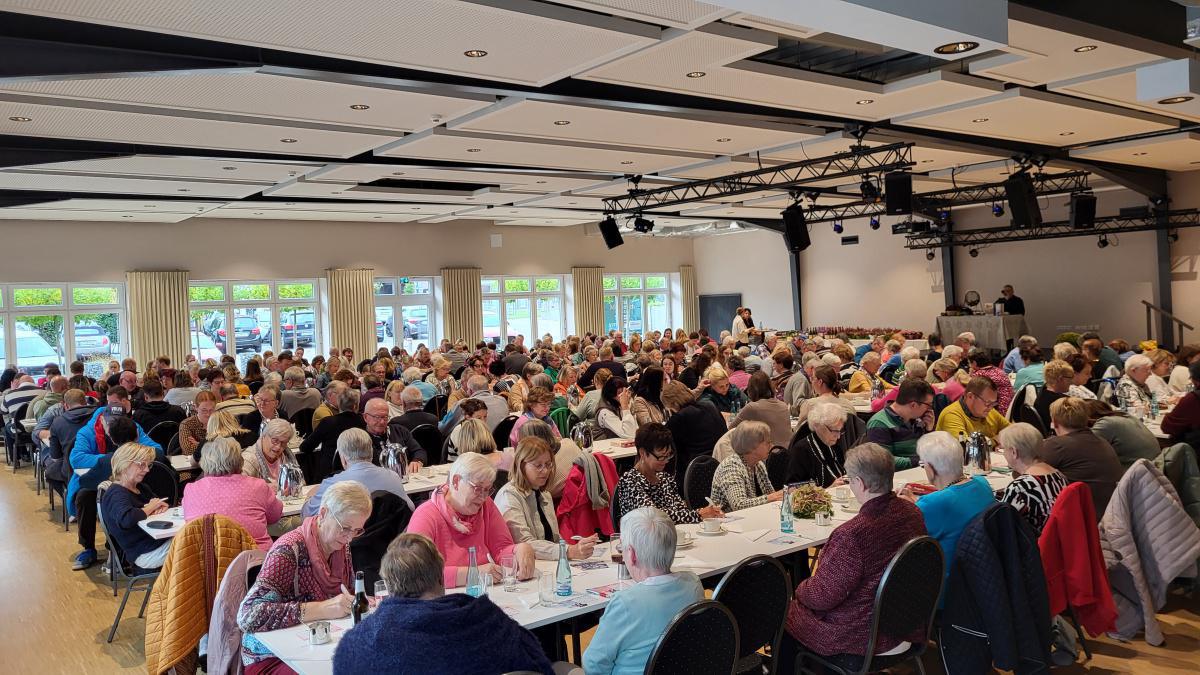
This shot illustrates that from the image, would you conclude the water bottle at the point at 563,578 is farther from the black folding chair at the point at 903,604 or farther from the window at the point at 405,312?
the window at the point at 405,312

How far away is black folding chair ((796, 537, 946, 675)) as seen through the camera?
3350 mm

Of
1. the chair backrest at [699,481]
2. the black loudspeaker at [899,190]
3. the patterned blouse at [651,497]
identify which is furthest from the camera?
the black loudspeaker at [899,190]

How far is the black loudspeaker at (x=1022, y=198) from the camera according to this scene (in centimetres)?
1167

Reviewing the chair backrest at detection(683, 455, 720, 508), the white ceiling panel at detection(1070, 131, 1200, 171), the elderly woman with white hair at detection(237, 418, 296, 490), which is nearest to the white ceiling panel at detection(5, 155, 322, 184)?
the elderly woman with white hair at detection(237, 418, 296, 490)

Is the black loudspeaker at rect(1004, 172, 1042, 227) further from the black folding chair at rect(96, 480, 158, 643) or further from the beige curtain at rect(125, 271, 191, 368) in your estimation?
the beige curtain at rect(125, 271, 191, 368)

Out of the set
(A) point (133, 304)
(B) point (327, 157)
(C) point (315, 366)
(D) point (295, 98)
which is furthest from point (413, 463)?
(A) point (133, 304)

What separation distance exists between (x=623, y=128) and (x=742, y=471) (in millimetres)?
4552

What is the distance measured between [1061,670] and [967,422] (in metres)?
2.07

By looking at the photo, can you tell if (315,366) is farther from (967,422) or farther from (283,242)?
(967,422)

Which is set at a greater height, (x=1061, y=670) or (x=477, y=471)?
(x=477, y=471)

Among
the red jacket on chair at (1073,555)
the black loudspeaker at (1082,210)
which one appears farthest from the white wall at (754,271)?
the red jacket on chair at (1073,555)

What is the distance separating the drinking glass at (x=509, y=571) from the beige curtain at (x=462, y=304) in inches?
619

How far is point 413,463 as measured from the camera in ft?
20.9

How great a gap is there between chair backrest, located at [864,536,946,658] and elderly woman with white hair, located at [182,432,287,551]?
3.09m
